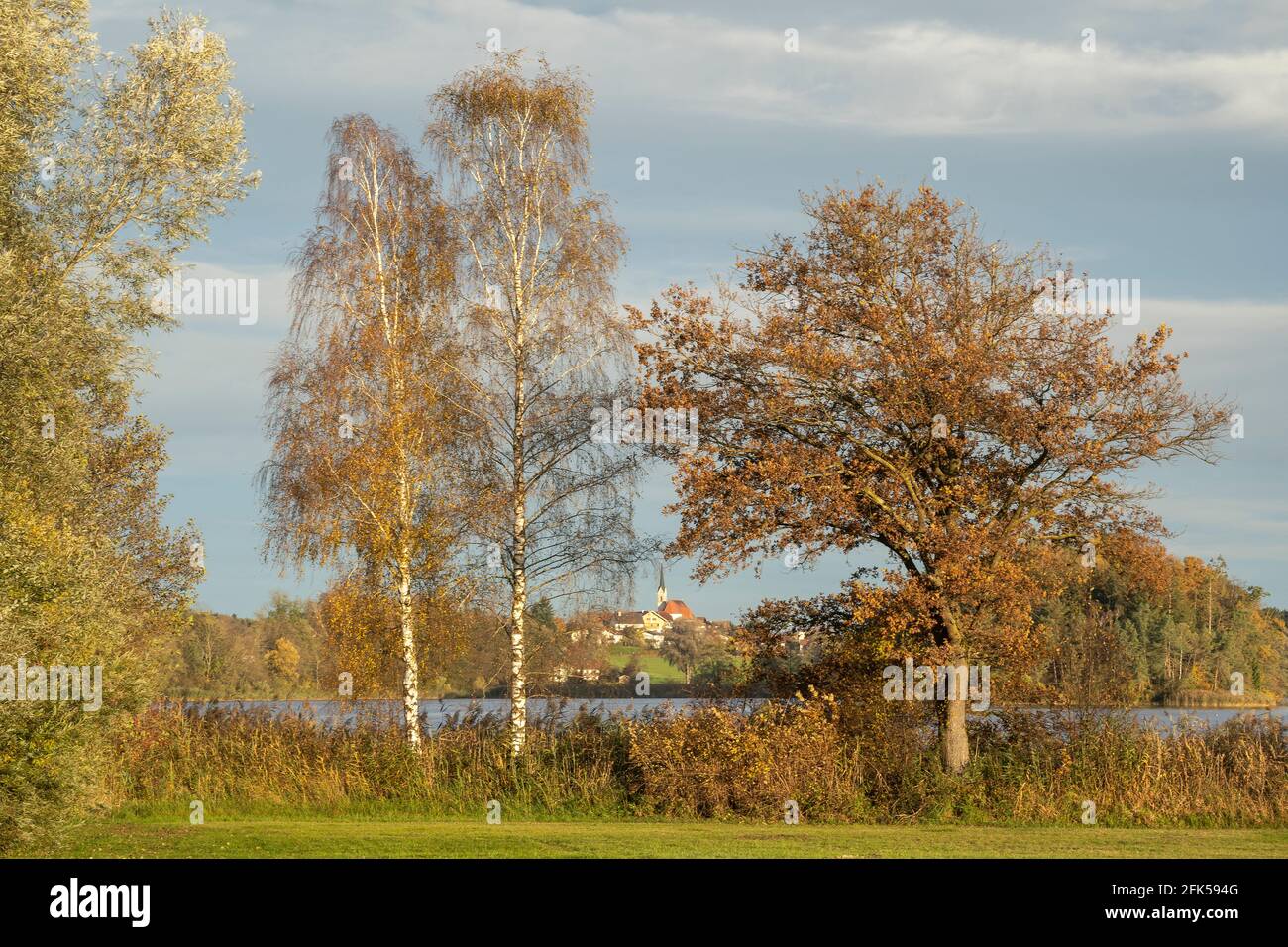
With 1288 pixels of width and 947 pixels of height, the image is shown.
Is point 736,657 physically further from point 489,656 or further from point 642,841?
point 642,841

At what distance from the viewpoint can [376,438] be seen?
2695cm

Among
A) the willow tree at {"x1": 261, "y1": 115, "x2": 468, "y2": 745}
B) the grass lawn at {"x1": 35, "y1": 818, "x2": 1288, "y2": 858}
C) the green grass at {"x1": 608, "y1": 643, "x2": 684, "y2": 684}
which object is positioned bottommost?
the grass lawn at {"x1": 35, "y1": 818, "x2": 1288, "y2": 858}

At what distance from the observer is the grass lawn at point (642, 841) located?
52.7ft

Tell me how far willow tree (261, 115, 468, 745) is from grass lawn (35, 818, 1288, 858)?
7026mm

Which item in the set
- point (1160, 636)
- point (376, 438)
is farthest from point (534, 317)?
point (1160, 636)

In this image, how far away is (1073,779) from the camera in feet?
71.7

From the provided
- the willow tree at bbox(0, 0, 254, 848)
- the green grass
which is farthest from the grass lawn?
the green grass

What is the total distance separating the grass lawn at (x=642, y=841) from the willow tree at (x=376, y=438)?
7026mm

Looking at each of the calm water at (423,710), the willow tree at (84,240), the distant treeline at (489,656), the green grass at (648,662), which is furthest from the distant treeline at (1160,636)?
the willow tree at (84,240)

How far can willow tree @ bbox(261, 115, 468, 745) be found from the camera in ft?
87.5

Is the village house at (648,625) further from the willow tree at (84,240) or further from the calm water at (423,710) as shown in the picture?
the willow tree at (84,240)

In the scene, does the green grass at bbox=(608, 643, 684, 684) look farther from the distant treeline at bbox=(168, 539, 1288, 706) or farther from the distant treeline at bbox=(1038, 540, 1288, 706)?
the distant treeline at bbox=(1038, 540, 1288, 706)
